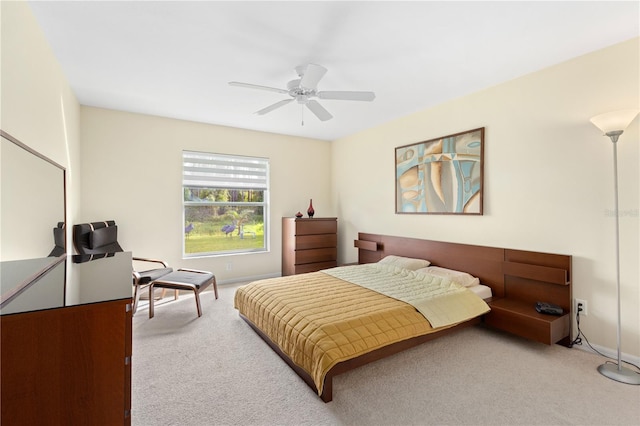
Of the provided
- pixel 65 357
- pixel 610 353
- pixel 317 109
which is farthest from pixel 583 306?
pixel 65 357

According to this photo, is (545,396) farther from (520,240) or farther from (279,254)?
(279,254)

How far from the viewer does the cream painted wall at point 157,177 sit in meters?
3.80

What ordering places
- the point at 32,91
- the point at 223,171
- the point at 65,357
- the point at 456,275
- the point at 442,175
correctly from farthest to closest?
the point at 223,171
the point at 442,175
the point at 456,275
the point at 32,91
the point at 65,357

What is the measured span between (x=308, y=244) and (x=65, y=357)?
3815 millimetres

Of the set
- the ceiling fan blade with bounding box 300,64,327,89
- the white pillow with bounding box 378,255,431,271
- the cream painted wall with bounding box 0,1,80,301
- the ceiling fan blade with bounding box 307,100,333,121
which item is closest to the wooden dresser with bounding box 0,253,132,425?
the cream painted wall with bounding box 0,1,80,301

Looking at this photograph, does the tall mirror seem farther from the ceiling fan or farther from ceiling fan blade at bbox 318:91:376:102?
ceiling fan blade at bbox 318:91:376:102

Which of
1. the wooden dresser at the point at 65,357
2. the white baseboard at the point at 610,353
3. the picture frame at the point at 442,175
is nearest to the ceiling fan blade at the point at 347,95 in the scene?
the picture frame at the point at 442,175

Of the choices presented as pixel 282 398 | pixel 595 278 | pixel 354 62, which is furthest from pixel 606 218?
pixel 282 398

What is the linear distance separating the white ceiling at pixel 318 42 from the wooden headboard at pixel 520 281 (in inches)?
73.3

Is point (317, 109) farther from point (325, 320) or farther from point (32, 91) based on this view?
point (32, 91)

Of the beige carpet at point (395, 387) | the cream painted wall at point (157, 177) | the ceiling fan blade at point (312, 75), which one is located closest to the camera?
the beige carpet at point (395, 387)

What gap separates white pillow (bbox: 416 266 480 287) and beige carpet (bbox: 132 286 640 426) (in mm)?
559

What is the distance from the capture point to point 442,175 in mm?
3668

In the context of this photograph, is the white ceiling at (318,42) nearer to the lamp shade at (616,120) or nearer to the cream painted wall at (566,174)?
the cream painted wall at (566,174)
